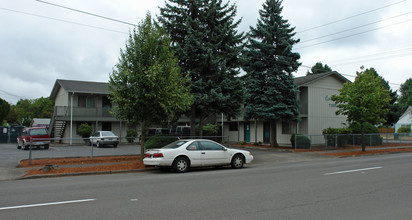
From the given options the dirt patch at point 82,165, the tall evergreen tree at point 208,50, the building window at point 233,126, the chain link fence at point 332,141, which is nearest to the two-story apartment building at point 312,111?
the chain link fence at point 332,141

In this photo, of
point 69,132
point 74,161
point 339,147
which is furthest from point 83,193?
point 69,132

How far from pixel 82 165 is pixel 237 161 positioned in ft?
23.5

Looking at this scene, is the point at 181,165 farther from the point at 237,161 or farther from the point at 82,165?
the point at 82,165

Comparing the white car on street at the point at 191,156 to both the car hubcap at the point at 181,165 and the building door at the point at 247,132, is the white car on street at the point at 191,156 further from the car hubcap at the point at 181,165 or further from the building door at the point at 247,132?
the building door at the point at 247,132

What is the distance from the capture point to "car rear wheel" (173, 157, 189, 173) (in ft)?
42.8

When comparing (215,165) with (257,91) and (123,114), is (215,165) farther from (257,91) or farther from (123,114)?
(257,91)

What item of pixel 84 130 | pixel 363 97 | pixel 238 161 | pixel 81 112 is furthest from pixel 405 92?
pixel 238 161

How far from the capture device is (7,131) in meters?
35.2

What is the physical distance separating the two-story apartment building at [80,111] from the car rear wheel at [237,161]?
64.5 feet

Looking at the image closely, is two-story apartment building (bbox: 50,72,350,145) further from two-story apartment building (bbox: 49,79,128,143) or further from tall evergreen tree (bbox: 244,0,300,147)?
tall evergreen tree (bbox: 244,0,300,147)

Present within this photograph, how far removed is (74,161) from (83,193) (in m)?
8.19

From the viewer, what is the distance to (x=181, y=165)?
13195mm

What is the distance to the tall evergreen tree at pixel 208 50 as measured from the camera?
18.7 metres

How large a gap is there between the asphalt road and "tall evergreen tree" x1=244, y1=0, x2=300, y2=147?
48.6 feet
